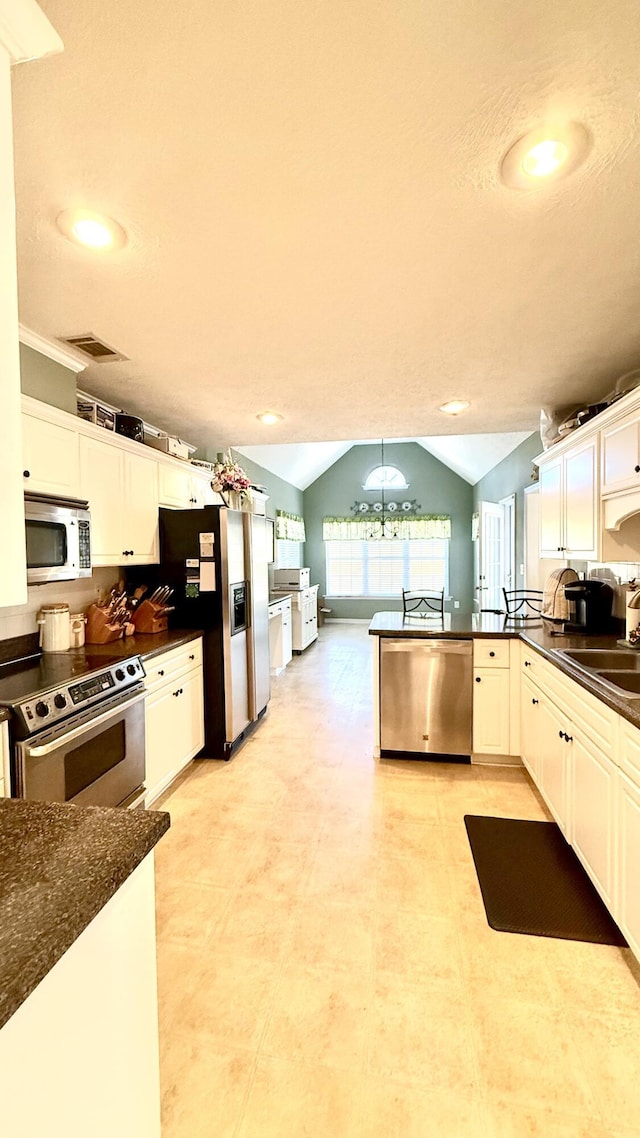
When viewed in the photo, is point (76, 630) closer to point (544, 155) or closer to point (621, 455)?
point (544, 155)

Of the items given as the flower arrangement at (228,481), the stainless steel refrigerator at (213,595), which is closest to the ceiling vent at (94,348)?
the stainless steel refrigerator at (213,595)

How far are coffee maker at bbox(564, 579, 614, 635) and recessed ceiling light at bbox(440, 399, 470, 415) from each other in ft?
4.67

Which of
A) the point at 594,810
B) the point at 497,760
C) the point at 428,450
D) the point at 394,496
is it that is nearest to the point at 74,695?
the point at 594,810

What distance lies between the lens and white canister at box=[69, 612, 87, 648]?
8.38 ft

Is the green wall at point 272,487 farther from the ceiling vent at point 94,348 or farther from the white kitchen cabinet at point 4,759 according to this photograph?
the white kitchen cabinet at point 4,759

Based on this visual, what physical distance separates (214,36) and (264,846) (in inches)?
108

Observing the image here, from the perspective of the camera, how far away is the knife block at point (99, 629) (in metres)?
2.70

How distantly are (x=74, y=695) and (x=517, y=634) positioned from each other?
2.46 meters

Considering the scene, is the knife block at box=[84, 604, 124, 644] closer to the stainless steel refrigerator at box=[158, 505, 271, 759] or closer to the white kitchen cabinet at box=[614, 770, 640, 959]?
the stainless steel refrigerator at box=[158, 505, 271, 759]

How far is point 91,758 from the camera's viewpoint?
1977 mm

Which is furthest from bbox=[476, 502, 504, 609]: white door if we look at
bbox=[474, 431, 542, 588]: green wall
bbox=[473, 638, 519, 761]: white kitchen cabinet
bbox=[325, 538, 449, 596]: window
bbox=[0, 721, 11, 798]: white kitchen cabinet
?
bbox=[0, 721, 11, 798]: white kitchen cabinet

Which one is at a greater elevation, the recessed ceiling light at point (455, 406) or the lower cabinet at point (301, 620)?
the recessed ceiling light at point (455, 406)

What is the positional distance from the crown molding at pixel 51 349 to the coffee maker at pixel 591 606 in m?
→ 3.11

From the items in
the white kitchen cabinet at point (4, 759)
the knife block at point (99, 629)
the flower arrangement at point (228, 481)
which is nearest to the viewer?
the white kitchen cabinet at point (4, 759)
